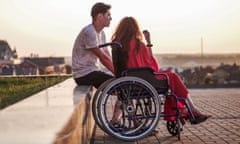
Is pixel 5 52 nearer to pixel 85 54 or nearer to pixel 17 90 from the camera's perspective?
pixel 17 90

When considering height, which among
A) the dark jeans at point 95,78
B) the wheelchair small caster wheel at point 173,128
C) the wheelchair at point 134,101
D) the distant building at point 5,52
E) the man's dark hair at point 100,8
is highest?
the distant building at point 5,52

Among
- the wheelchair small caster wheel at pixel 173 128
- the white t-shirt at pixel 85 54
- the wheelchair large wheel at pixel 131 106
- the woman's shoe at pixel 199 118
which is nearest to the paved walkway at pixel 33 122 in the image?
the wheelchair large wheel at pixel 131 106

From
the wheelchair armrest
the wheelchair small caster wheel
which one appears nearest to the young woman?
the wheelchair armrest

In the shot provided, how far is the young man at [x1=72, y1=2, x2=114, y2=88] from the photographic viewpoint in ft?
17.7

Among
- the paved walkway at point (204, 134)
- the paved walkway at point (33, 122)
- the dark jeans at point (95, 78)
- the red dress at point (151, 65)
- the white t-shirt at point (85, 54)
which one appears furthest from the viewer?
the dark jeans at point (95, 78)

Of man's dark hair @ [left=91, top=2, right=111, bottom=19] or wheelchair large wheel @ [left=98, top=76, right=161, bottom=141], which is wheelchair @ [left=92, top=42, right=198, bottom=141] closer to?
wheelchair large wheel @ [left=98, top=76, right=161, bottom=141]

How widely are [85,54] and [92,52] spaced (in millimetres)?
151

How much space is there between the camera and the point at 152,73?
187 inches

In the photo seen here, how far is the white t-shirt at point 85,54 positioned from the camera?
17.8 ft

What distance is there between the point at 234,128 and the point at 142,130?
77.0 inches

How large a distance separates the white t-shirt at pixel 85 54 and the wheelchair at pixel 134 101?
0.53 m

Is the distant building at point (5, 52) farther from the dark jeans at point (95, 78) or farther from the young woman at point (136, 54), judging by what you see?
the young woman at point (136, 54)

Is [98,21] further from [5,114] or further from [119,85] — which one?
[5,114]

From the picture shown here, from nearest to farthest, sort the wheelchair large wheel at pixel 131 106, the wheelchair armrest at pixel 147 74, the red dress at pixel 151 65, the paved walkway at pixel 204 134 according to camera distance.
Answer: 1. the wheelchair large wheel at pixel 131 106
2. the wheelchair armrest at pixel 147 74
3. the red dress at pixel 151 65
4. the paved walkway at pixel 204 134
